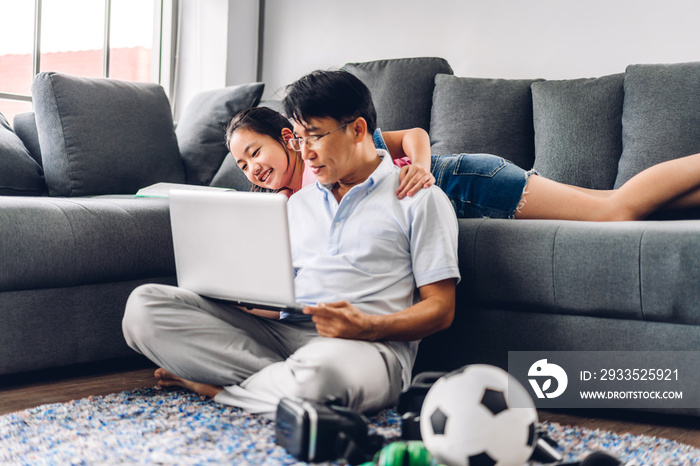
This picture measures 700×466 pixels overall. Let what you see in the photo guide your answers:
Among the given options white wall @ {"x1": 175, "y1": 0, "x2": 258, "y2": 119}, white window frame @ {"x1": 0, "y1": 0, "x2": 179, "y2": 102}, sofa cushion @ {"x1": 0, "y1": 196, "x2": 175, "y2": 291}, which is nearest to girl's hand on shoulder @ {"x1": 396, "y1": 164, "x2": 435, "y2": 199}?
sofa cushion @ {"x1": 0, "y1": 196, "x2": 175, "y2": 291}

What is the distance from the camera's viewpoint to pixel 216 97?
2.96 metres

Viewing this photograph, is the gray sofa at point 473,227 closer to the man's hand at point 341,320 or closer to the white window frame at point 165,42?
Answer: the man's hand at point 341,320

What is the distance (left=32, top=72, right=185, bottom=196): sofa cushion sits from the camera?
247 centimetres

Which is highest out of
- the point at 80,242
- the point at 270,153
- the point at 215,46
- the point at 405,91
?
the point at 215,46

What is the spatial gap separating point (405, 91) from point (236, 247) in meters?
1.39

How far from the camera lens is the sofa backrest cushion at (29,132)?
2617 mm

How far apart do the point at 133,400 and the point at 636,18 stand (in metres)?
2.29

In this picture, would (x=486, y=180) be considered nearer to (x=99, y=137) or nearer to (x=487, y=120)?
(x=487, y=120)

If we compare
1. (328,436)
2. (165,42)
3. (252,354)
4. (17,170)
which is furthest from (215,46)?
(328,436)

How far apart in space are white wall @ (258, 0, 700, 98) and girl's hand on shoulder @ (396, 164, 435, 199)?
153 cm

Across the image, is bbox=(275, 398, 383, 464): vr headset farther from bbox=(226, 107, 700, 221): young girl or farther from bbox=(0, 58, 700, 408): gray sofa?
bbox=(226, 107, 700, 221): young girl

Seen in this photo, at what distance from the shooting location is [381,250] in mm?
1507

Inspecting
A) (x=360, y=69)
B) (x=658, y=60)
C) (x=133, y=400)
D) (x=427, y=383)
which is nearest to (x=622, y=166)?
(x=658, y=60)

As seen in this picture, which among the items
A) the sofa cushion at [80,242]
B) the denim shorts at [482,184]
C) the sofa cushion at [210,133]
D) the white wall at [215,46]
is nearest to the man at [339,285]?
the sofa cushion at [80,242]
